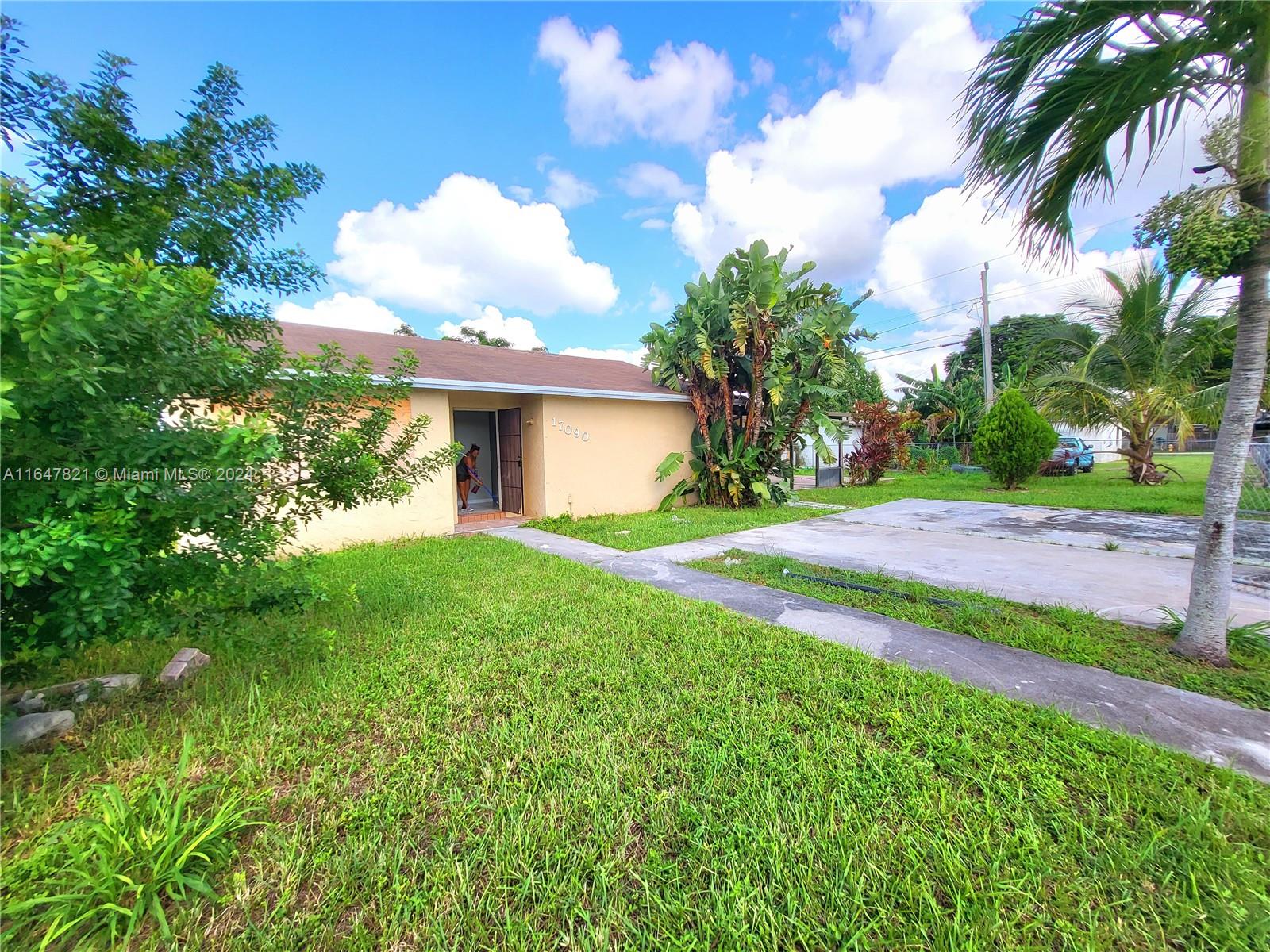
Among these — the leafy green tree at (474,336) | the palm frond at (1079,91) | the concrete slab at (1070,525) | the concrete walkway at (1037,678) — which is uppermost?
the leafy green tree at (474,336)

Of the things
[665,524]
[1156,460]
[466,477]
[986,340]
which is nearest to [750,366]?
[665,524]

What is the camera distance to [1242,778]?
6.75ft

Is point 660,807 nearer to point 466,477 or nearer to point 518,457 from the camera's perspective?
point 518,457

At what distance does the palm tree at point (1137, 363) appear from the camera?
973 cm

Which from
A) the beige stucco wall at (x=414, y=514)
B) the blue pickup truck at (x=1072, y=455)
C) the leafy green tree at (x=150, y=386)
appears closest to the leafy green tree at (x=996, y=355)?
the blue pickup truck at (x=1072, y=455)

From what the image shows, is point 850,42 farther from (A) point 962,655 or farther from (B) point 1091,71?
(A) point 962,655

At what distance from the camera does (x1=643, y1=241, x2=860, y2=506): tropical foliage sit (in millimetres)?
9578

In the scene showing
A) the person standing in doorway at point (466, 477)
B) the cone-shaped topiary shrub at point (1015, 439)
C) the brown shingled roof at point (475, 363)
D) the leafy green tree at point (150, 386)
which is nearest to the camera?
the leafy green tree at point (150, 386)

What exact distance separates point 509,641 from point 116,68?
4.29 metres

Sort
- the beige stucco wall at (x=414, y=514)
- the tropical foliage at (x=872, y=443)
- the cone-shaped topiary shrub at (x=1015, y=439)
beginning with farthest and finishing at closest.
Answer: the tropical foliage at (x=872, y=443) < the cone-shaped topiary shrub at (x=1015, y=439) < the beige stucco wall at (x=414, y=514)

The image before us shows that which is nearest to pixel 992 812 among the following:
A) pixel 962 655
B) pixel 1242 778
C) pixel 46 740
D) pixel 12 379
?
pixel 1242 778

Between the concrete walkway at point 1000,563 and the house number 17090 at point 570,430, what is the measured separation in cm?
352

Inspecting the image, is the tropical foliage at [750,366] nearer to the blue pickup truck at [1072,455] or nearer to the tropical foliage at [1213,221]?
the tropical foliage at [1213,221]

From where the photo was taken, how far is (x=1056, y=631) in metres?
3.63
